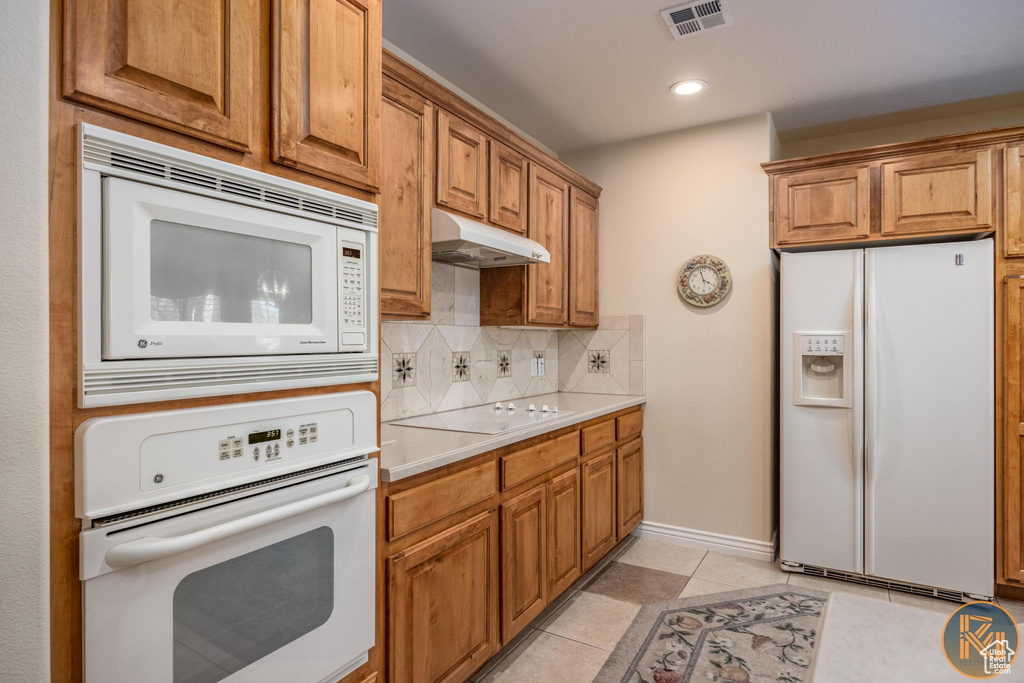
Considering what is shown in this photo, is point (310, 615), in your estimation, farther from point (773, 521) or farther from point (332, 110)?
point (773, 521)

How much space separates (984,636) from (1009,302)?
2793mm

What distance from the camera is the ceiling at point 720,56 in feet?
7.29

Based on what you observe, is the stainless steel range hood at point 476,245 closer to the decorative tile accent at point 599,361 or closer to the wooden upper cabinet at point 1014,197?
the decorative tile accent at point 599,361

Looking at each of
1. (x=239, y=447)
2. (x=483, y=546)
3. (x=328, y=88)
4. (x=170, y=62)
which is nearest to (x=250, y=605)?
(x=239, y=447)

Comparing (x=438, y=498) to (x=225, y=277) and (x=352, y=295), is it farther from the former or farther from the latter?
(x=225, y=277)

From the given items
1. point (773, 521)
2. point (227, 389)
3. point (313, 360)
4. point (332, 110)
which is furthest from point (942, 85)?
point (227, 389)

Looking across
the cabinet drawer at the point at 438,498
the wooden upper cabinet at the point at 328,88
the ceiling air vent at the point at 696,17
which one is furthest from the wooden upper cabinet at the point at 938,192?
the wooden upper cabinet at the point at 328,88

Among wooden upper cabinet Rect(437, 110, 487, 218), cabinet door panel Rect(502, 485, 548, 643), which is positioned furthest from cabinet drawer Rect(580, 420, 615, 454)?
wooden upper cabinet Rect(437, 110, 487, 218)

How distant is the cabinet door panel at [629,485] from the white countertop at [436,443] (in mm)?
490

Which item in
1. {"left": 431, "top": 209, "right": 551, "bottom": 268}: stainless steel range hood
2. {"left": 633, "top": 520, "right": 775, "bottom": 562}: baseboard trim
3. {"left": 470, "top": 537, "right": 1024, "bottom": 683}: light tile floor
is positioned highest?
{"left": 431, "top": 209, "right": 551, "bottom": 268}: stainless steel range hood

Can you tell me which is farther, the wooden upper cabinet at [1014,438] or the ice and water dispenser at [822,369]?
the ice and water dispenser at [822,369]

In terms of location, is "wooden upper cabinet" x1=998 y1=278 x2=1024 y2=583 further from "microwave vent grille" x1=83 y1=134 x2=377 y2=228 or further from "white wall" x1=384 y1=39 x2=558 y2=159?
"microwave vent grille" x1=83 y1=134 x2=377 y2=228

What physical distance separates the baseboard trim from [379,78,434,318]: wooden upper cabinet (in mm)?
2299

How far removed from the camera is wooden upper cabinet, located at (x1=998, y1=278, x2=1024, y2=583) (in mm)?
2678
